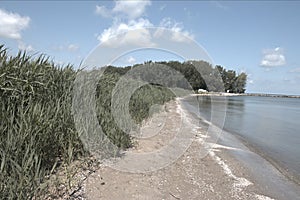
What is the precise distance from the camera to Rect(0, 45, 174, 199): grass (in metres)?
3.53

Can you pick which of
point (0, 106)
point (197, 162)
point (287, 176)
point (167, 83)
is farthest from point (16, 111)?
point (167, 83)

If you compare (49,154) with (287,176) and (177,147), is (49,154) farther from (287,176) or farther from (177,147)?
(287,176)

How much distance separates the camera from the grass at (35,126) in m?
3.53

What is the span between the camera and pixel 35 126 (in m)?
4.43

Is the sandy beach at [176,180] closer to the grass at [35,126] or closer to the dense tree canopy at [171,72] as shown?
the grass at [35,126]

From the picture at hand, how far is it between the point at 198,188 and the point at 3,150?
3.47 meters

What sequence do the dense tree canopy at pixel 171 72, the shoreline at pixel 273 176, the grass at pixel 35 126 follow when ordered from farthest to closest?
the dense tree canopy at pixel 171 72, the shoreline at pixel 273 176, the grass at pixel 35 126

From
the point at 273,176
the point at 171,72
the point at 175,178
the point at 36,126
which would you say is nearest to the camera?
the point at 36,126

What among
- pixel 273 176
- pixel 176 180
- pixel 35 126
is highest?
pixel 35 126

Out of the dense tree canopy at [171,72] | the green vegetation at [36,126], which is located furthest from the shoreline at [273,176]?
the dense tree canopy at [171,72]

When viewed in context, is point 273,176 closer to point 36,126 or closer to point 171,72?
point 36,126

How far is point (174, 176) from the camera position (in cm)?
582

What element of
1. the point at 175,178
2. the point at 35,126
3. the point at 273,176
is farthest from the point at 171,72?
the point at 35,126

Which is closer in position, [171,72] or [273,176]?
[273,176]
